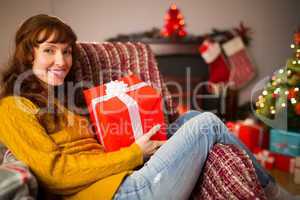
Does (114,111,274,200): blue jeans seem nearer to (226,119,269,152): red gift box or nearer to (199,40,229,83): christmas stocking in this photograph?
(226,119,269,152): red gift box

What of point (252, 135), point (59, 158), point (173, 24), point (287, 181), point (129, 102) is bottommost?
point (287, 181)

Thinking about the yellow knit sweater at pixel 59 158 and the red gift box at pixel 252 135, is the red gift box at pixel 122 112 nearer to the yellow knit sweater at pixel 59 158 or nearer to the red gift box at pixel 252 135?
the yellow knit sweater at pixel 59 158

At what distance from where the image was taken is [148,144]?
149 cm

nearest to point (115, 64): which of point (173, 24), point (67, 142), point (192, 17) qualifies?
point (67, 142)

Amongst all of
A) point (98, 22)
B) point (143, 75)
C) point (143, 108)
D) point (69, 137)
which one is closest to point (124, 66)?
point (143, 75)

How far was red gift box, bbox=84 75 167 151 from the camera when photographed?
1.53m

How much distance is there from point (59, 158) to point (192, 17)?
2.75m

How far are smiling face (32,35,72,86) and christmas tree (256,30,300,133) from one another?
175cm

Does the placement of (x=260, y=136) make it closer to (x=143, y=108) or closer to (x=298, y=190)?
(x=298, y=190)

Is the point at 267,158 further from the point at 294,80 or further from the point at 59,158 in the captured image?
the point at 59,158

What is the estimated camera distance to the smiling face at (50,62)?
4.61 ft

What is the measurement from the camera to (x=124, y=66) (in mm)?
1941

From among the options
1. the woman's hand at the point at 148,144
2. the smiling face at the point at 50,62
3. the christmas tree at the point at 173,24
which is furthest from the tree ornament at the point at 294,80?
the smiling face at the point at 50,62

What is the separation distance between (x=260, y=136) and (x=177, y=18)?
4.61 ft
